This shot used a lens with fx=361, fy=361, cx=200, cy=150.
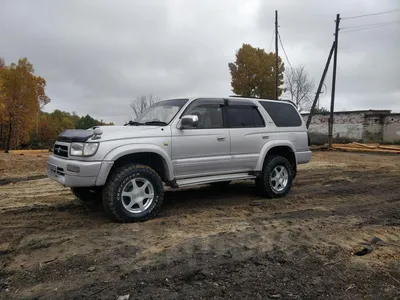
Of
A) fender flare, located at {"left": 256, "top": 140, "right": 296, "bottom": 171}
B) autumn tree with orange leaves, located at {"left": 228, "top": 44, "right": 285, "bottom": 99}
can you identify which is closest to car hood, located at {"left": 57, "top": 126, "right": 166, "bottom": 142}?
fender flare, located at {"left": 256, "top": 140, "right": 296, "bottom": 171}

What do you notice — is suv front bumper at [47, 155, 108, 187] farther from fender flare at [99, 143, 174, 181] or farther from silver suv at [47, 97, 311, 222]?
fender flare at [99, 143, 174, 181]

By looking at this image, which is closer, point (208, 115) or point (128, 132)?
point (128, 132)

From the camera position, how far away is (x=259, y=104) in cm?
731

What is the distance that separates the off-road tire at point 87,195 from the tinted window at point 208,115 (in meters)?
2.11

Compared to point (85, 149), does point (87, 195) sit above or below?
below

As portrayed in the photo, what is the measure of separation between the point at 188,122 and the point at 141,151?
0.89 metres

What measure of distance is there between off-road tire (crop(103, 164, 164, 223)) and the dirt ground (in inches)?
6.1

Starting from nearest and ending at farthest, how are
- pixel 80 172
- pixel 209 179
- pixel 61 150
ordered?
1. pixel 80 172
2. pixel 61 150
3. pixel 209 179

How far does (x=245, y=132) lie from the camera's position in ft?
22.3

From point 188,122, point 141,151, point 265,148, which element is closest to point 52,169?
point 141,151

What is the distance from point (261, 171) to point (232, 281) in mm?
3782

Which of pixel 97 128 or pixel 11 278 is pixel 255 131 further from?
pixel 11 278

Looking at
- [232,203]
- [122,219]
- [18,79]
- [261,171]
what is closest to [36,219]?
[122,219]

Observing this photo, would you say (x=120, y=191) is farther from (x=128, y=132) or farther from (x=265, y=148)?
(x=265, y=148)
